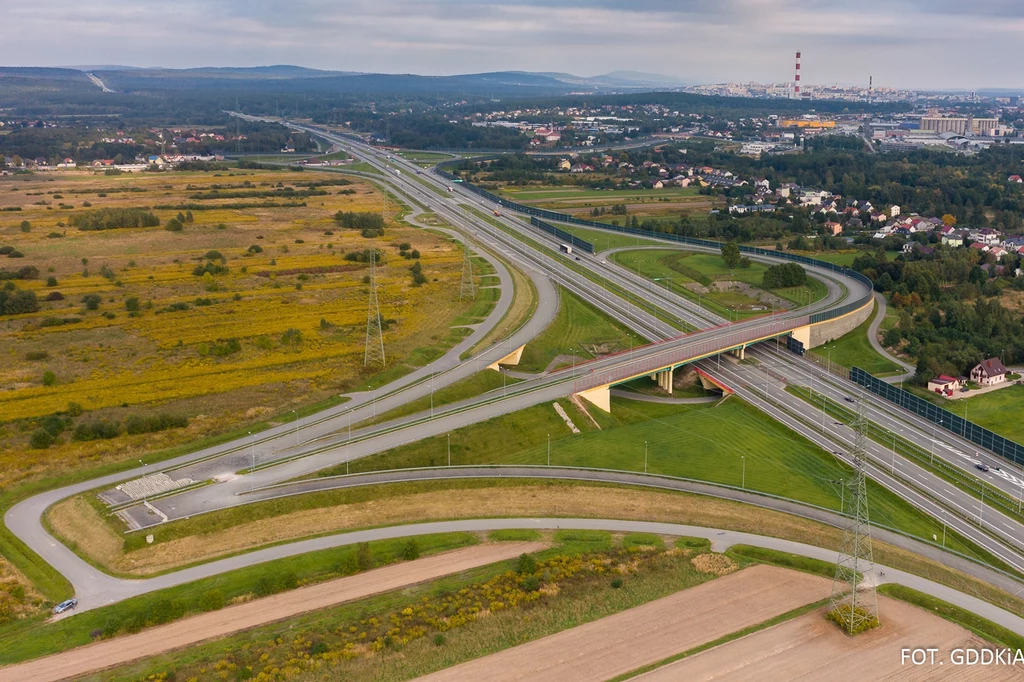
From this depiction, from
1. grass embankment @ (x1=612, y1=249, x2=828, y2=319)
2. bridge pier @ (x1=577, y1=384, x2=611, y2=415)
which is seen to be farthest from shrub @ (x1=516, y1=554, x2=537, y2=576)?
grass embankment @ (x1=612, y1=249, x2=828, y2=319)

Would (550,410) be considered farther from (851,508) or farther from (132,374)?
(132,374)

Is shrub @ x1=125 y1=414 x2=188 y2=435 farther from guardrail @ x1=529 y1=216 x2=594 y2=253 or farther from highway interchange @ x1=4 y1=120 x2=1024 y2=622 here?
guardrail @ x1=529 y1=216 x2=594 y2=253

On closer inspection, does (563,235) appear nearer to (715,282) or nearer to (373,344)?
(715,282)

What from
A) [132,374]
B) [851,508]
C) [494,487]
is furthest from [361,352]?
[851,508]

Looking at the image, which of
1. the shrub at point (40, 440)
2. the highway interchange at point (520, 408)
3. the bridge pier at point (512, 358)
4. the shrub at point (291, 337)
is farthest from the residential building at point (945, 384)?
the shrub at point (40, 440)

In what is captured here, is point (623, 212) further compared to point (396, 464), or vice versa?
point (623, 212)

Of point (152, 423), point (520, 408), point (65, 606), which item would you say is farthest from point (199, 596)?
point (520, 408)

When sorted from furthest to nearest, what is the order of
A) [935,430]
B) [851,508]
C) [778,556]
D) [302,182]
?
1. [302,182]
2. [935,430]
3. [778,556]
4. [851,508]

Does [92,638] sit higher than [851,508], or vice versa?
[851,508]
